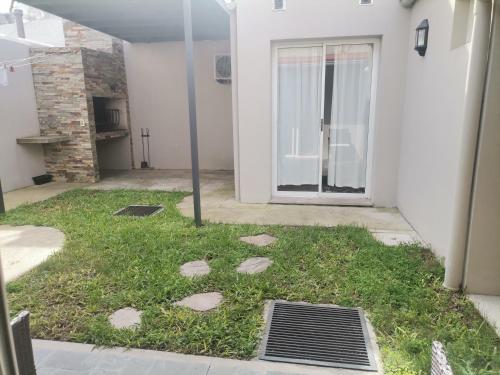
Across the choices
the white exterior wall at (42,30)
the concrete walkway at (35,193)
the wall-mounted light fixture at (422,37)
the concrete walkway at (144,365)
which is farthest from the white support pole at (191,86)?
the white exterior wall at (42,30)

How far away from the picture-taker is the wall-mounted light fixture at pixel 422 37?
4047mm

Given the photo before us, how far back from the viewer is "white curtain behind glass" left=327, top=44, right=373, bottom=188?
528cm

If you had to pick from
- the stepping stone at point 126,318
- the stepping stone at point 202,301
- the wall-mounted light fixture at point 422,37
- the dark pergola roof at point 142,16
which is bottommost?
the stepping stone at point 126,318

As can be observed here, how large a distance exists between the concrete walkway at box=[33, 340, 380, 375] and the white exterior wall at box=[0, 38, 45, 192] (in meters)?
5.61

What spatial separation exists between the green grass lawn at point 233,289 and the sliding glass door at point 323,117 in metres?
1.53

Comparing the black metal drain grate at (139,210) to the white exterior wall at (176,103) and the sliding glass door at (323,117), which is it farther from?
the white exterior wall at (176,103)

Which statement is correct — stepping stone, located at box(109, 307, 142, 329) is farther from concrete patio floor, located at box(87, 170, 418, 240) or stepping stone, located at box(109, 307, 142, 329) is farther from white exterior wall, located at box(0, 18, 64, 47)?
white exterior wall, located at box(0, 18, 64, 47)

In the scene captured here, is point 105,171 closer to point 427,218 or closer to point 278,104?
point 278,104

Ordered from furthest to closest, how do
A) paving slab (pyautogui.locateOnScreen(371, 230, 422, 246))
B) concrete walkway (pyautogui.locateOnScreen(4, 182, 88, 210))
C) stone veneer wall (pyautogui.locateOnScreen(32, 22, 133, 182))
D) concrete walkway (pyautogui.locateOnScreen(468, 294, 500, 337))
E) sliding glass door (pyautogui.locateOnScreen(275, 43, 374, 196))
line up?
stone veneer wall (pyautogui.locateOnScreen(32, 22, 133, 182))
concrete walkway (pyautogui.locateOnScreen(4, 182, 88, 210))
sliding glass door (pyautogui.locateOnScreen(275, 43, 374, 196))
paving slab (pyautogui.locateOnScreen(371, 230, 422, 246))
concrete walkway (pyautogui.locateOnScreen(468, 294, 500, 337))

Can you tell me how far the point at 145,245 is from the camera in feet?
12.9

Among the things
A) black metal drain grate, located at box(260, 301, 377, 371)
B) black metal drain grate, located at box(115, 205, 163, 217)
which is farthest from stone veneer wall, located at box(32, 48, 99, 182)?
black metal drain grate, located at box(260, 301, 377, 371)

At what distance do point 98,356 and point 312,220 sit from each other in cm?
317

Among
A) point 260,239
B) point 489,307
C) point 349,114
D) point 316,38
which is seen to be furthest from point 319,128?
point 489,307

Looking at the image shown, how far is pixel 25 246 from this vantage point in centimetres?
407
